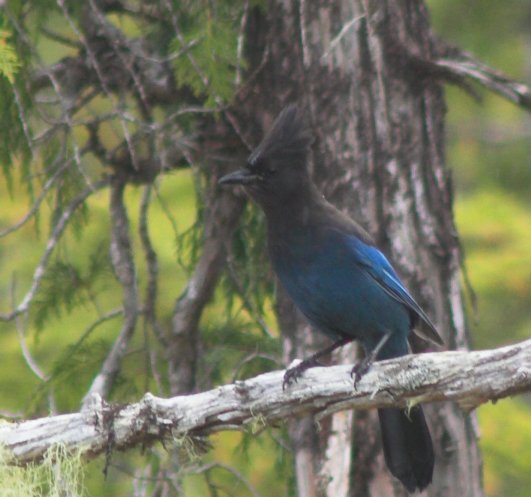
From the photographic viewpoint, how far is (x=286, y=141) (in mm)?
5445

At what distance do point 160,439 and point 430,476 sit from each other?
1317 mm

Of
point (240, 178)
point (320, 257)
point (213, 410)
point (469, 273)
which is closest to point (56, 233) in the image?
point (240, 178)

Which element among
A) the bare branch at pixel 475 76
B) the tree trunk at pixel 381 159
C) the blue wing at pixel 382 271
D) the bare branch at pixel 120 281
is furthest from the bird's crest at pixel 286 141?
the bare branch at pixel 120 281

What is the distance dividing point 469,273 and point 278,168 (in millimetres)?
3326

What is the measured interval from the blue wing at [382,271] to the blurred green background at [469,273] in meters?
0.35

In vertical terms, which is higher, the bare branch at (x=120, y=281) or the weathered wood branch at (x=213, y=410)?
the bare branch at (x=120, y=281)

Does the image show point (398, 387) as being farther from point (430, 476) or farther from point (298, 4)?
point (298, 4)

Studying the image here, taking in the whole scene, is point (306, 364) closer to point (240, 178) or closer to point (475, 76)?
point (240, 178)

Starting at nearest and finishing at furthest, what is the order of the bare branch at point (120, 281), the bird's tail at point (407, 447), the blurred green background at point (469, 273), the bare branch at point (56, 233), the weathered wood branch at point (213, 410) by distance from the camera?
the weathered wood branch at point (213, 410) < the bird's tail at point (407, 447) < the bare branch at point (56, 233) < the bare branch at point (120, 281) < the blurred green background at point (469, 273)

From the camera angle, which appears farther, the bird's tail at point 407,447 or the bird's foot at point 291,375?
the bird's tail at point 407,447

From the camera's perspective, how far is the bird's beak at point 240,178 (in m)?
5.47

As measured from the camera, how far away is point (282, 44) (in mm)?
5691

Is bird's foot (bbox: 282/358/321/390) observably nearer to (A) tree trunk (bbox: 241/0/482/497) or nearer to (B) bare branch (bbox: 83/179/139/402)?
(A) tree trunk (bbox: 241/0/482/497)

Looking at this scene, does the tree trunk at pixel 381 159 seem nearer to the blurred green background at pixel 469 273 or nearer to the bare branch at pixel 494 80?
the bare branch at pixel 494 80
